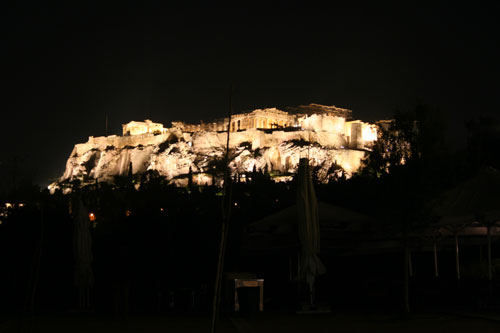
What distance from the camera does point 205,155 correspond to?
9581 cm

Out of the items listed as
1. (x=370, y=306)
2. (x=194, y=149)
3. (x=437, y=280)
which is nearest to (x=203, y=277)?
(x=370, y=306)

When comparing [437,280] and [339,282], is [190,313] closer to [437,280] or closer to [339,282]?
[339,282]

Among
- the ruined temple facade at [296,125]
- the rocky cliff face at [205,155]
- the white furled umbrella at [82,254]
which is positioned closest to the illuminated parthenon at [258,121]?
the ruined temple facade at [296,125]

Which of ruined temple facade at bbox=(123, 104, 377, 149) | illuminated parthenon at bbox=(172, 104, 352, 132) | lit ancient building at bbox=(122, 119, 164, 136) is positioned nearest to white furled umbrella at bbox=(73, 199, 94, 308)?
ruined temple facade at bbox=(123, 104, 377, 149)

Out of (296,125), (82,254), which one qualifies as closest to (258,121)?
(296,125)

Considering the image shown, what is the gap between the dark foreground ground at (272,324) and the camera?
8.96 metres

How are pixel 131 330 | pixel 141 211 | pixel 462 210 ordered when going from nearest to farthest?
1. pixel 131 330
2. pixel 462 210
3. pixel 141 211

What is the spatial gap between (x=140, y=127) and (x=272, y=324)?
11375 centimetres

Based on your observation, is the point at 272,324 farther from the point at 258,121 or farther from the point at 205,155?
the point at 258,121

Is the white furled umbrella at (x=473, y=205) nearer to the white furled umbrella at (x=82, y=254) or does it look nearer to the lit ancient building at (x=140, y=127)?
the white furled umbrella at (x=82, y=254)

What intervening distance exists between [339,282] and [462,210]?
346 cm

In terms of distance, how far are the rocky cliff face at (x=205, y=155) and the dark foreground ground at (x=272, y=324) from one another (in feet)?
→ 203

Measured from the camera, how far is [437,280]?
12.0 metres

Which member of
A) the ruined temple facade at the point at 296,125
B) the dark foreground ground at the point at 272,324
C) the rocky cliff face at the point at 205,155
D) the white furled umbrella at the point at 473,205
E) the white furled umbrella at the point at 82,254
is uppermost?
the ruined temple facade at the point at 296,125
